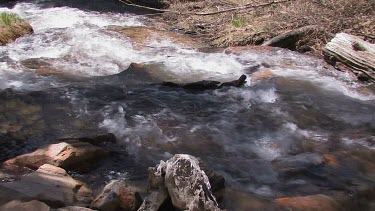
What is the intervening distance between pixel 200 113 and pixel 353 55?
3.23 meters

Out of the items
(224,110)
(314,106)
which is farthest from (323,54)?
(224,110)

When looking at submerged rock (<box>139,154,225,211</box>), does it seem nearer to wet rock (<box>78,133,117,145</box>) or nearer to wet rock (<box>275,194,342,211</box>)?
wet rock (<box>275,194,342,211</box>)

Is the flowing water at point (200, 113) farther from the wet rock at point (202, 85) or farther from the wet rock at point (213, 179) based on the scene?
the wet rock at point (213, 179)

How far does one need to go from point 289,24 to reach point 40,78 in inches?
216

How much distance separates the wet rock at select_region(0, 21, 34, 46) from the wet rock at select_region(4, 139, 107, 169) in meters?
5.36

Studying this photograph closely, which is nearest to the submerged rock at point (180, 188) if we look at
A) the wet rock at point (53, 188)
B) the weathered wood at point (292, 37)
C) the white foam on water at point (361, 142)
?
the wet rock at point (53, 188)

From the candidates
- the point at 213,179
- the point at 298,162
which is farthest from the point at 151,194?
the point at 298,162

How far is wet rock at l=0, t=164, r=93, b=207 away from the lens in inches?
123

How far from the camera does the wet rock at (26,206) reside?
2.83 m

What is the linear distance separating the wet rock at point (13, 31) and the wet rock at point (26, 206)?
6.45m

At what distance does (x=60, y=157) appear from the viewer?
3877mm

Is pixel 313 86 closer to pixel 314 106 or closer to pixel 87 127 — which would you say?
pixel 314 106

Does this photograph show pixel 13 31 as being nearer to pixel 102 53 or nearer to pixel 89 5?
pixel 102 53

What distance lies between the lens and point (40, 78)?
A: 669 centimetres
